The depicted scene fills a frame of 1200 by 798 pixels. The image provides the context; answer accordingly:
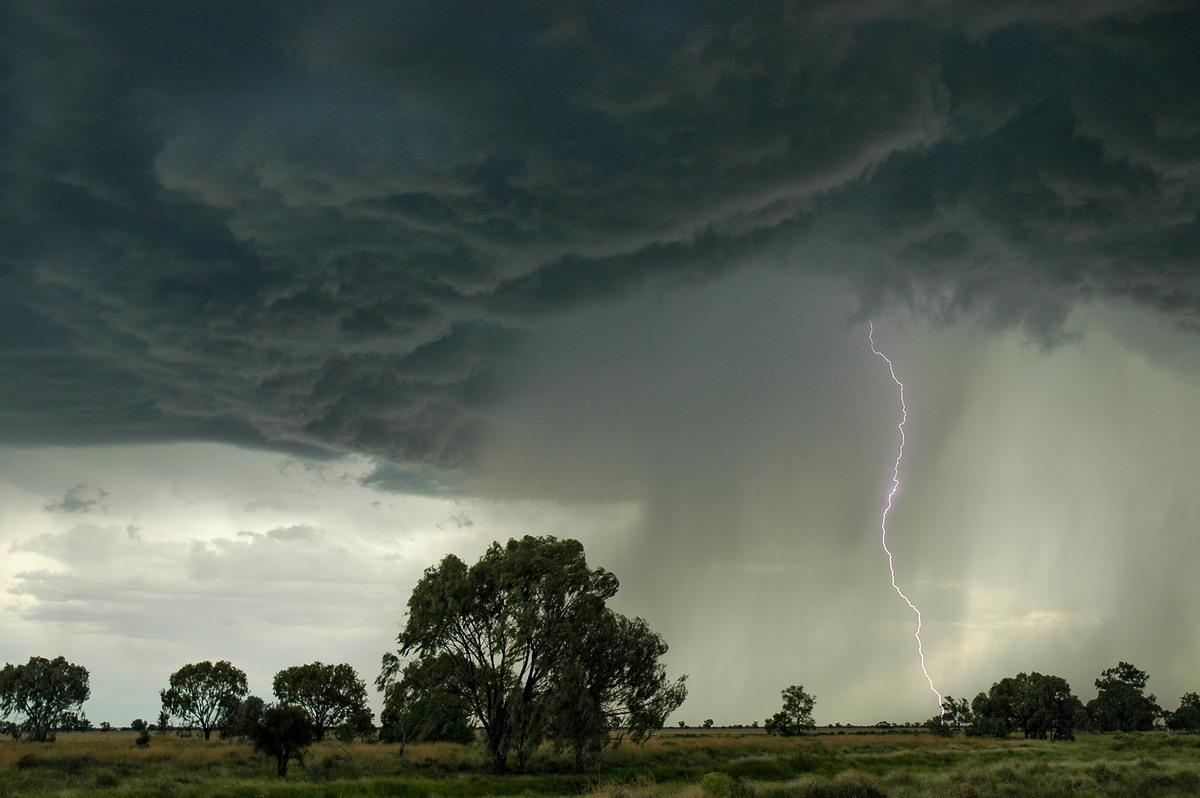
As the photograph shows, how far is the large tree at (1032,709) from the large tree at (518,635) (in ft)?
401

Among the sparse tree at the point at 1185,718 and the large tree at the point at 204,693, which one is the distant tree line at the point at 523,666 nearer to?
the large tree at the point at 204,693

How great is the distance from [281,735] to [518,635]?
1552 centimetres

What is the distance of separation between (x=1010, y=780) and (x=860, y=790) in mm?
13661

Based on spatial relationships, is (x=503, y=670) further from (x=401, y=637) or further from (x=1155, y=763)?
(x=1155, y=763)

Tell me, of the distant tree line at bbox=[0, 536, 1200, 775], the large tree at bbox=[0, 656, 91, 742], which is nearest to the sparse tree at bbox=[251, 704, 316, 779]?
the distant tree line at bbox=[0, 536, 1200, 775]

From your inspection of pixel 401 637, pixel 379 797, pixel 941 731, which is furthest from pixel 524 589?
pixel 941 731

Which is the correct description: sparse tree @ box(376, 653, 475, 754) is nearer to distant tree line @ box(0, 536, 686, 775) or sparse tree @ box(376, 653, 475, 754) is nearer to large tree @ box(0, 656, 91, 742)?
distant tree line @ box(0, 536, 686, 775)

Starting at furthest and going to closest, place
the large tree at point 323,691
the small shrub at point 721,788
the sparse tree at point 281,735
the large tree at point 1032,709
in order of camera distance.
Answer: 1. the large tree at point 1032,709
2. the large tree at point 323,691
3. the sparse tree at point 281,735
4. the small shrub at point 721,788

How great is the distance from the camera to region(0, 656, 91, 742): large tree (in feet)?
315

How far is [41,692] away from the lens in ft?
322

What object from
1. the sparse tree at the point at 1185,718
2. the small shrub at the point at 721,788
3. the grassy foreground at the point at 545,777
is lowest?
the sparse tree at the point at 1185,718

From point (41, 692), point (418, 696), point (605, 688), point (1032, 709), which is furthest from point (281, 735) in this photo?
point (1032, 709)

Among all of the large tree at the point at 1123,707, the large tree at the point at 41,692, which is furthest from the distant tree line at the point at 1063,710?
the large tree at the point at 41,692

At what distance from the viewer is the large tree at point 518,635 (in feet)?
171
